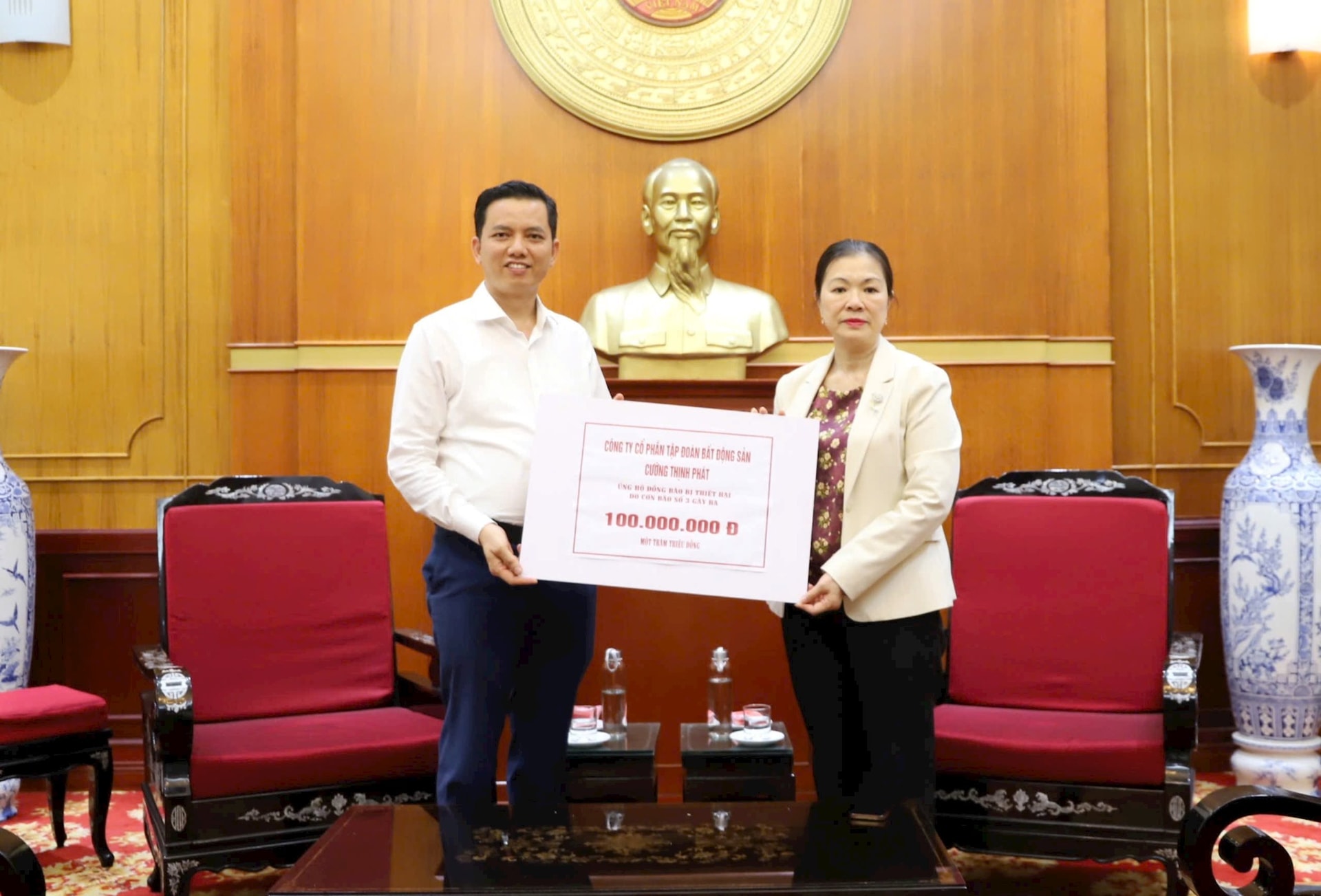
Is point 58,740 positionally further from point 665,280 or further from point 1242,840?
point 1242,840

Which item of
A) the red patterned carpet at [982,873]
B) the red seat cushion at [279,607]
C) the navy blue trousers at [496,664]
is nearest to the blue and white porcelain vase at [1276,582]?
the red patterned carpet at [982,873]

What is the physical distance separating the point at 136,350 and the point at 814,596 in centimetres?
273

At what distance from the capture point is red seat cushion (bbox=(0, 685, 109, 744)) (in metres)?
2.90

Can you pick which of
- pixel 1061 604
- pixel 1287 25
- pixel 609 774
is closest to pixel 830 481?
pixel 609 774

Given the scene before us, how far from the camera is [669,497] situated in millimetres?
2209

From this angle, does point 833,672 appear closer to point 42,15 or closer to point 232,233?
point 232,233

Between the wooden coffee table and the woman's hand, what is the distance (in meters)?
0.33

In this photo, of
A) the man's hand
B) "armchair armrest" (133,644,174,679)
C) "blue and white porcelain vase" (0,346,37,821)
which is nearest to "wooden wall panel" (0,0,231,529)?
"blue and white porcelain vase" (0,346,37,821)

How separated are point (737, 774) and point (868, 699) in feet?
2.37

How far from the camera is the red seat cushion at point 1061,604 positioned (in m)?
2.93

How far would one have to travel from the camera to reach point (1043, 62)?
3.81 m

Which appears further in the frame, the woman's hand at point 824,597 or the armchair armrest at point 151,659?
the armchair armrest at point 151,659

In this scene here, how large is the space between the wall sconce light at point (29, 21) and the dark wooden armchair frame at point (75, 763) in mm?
2176

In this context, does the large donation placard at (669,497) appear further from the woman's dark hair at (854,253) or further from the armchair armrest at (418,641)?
the armchair armrest at (418,641)
